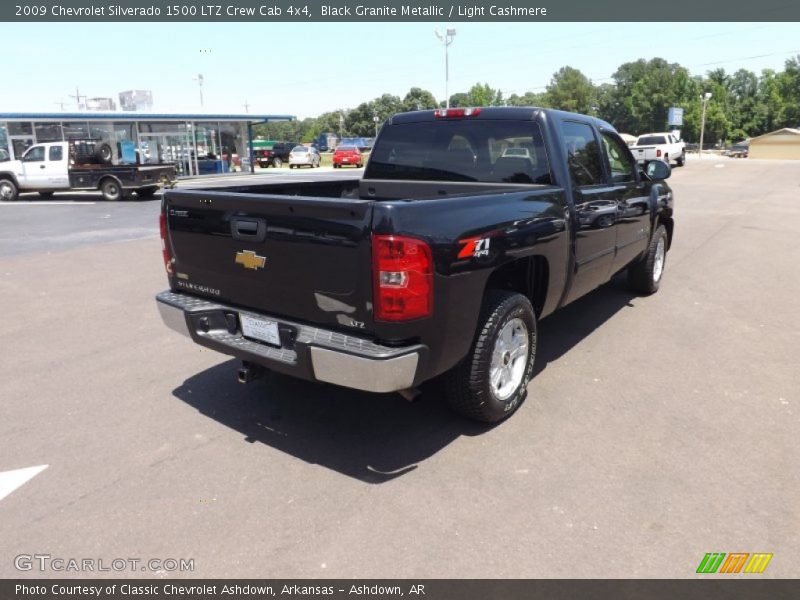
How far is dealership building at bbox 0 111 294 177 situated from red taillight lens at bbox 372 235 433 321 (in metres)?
26.5

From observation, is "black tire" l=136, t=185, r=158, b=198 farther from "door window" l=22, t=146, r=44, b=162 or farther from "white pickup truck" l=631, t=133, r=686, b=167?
"white pickup truck" l=631, t=133, r=686, b=167

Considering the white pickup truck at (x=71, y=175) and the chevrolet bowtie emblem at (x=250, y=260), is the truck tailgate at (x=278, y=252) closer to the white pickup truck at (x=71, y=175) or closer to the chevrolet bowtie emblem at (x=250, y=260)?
the chevrolet bowtie emblem at (x=250, y=260)

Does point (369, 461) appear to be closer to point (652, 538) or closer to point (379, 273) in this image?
point (379, 273)

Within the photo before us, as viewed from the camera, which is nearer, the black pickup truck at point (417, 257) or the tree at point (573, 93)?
the black pickup truck at point (417, 257)

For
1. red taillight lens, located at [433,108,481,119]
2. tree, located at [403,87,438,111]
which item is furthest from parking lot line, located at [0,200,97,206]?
tree, located at [403,87,438,111]

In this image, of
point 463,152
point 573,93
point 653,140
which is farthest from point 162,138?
point 573,93

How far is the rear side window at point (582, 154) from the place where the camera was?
452 cm

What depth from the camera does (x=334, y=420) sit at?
12.7 feet

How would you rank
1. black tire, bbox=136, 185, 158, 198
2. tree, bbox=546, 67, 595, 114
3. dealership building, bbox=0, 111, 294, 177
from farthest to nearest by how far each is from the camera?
tree, bbox=546, 67, 595, 114 → dealership building, bbox=0, 111, 294, 177 → black tire, bbox=136, 185, 158, 198

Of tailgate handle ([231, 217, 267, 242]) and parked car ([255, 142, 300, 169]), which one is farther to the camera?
parked car ([255, 142, 300, 169])

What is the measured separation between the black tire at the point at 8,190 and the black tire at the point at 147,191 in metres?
3.97

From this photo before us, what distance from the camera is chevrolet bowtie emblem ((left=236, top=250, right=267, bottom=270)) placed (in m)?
3.37

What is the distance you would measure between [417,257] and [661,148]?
36.3 metres

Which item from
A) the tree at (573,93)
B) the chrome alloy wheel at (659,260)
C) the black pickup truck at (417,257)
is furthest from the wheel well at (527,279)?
the tree at (573,93)
